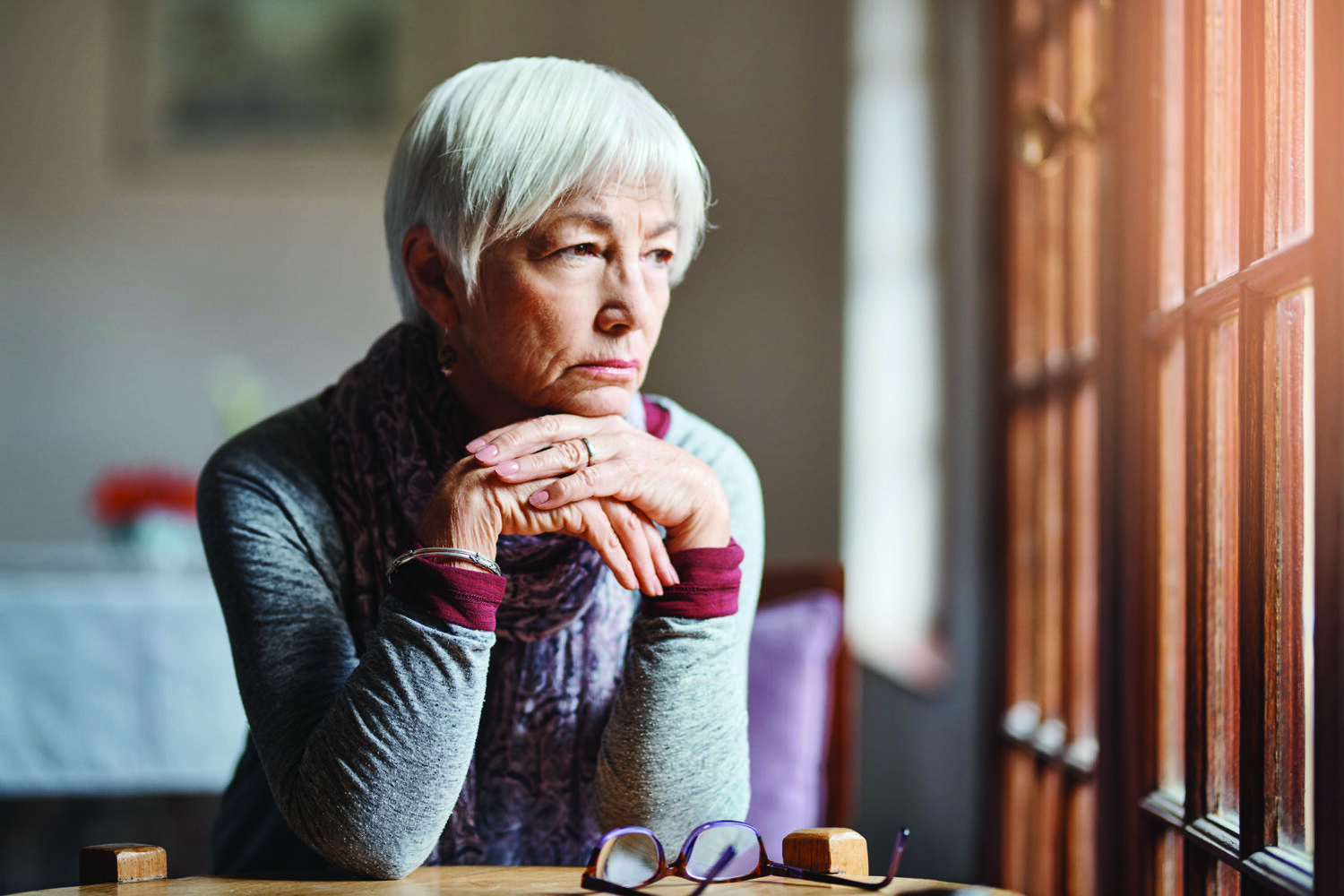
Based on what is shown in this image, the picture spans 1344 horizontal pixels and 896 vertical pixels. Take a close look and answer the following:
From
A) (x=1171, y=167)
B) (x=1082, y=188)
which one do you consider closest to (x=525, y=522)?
(x=1171, y=167)

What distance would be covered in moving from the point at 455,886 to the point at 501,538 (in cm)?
29

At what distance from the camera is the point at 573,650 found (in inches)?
37.0

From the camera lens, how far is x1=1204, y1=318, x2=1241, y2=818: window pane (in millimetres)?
803

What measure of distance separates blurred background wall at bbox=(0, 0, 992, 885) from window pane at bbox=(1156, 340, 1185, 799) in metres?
1.96

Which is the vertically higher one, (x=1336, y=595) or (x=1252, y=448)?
(x=1252, y=448)

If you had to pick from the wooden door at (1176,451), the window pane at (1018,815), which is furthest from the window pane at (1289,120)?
the window pane at (1018,815)

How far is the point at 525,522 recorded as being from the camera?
2.52ft

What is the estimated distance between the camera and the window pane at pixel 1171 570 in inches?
38.7

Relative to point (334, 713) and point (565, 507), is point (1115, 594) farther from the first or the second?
point (334, 713)

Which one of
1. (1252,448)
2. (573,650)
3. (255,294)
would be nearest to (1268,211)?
(1252,448)

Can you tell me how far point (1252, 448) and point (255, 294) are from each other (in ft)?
10.5

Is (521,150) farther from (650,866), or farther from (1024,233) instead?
(1024,233)

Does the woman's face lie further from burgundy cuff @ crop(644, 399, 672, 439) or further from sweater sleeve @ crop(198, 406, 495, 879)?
sweater sleeve @ crop(198, 406, 495, 879)

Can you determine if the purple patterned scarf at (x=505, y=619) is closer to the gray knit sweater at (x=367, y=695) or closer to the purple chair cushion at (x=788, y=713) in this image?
the gray knit sweater at (x=367, y=695)
